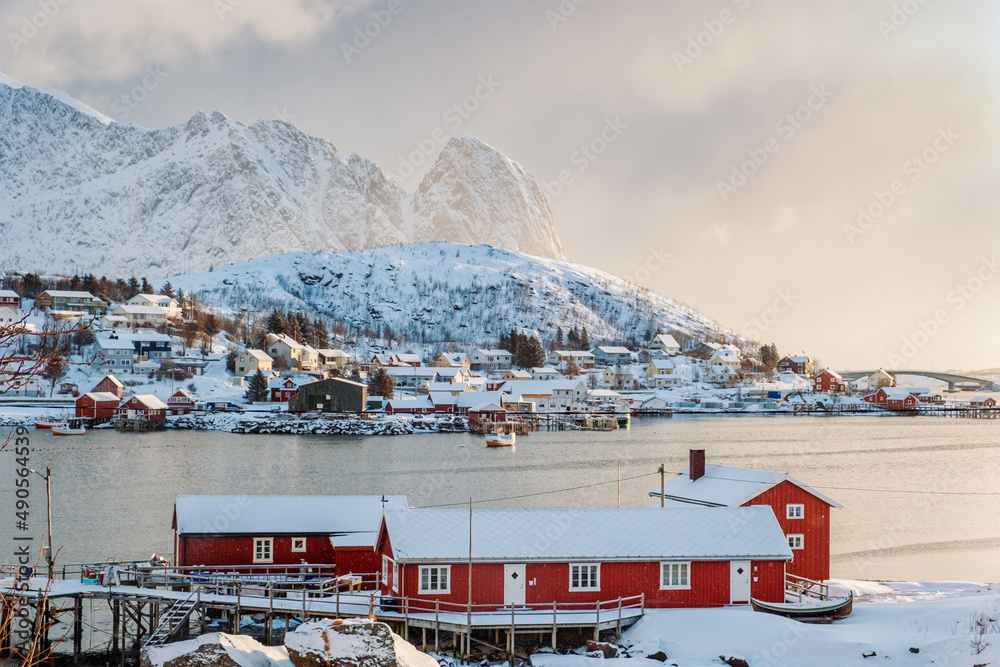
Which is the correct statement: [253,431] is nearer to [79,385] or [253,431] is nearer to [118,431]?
[118,431]

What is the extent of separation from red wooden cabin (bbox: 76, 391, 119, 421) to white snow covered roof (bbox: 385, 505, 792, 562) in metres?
81.2

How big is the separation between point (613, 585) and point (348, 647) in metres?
11.8

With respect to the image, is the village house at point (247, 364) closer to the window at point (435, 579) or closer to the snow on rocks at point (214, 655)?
the window at point (435, 579)

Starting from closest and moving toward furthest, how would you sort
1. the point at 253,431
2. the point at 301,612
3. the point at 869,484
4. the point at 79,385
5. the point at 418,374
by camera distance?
1. the point at 301,612
2. the point at 869,484
3. the point at 253,431
4. the point at 79,385
5. the point at 418,374

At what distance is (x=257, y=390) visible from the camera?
109062mm

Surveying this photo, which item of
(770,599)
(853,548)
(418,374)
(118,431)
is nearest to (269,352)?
(418,374)

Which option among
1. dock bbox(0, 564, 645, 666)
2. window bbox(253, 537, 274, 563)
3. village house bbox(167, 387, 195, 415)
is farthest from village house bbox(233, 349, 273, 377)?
dock bbox(0, 564, 645, 666)

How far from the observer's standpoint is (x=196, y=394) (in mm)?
109000

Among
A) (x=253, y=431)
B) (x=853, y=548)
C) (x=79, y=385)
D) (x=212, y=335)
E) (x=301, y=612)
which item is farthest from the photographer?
(x=212, y=335)

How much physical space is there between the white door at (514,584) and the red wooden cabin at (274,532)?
4.15m

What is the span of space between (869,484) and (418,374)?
84788 millimetres

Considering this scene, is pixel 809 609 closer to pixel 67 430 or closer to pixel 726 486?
pixel 726 486

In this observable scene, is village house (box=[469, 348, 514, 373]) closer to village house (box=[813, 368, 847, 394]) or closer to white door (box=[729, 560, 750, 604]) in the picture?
village house (box=[813, 368, 847, 394])

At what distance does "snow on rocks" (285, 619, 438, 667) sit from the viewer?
1331 centimetres
